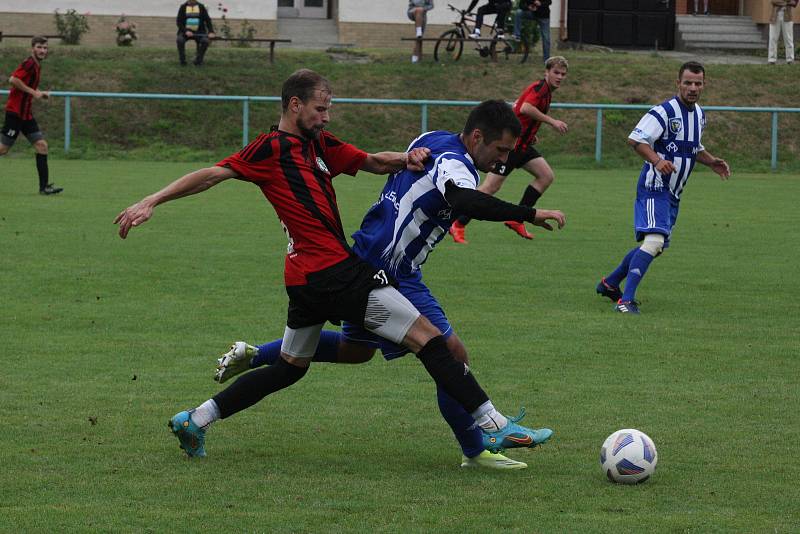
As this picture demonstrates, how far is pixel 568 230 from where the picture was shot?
594 inches

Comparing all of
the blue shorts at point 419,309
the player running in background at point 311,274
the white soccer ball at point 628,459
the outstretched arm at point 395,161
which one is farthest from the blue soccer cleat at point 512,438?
the outstretched arm at point 395,161

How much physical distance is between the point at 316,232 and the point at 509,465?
133 centimetres

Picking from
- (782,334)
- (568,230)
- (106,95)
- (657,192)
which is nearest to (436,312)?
(782,334)

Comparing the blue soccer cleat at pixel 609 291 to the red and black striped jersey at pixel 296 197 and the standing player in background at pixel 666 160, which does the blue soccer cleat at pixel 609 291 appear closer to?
the standing player in background at pixel 666 160

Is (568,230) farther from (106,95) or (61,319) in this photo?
(106,95)

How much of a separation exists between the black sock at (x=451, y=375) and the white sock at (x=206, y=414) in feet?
3.26

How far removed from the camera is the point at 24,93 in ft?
57.1

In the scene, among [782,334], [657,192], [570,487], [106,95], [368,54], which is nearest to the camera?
[570,487]

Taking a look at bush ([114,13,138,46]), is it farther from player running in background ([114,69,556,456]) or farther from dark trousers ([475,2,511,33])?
player running in background ([114,69,556,456])

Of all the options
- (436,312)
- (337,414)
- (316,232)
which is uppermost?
(316,232)

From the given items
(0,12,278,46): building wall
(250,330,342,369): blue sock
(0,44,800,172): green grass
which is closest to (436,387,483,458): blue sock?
(250,330,342,369): blue sock

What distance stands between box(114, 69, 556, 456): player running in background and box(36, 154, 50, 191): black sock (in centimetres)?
1257

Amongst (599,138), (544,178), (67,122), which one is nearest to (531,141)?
(544,178)

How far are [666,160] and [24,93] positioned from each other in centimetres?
1043
